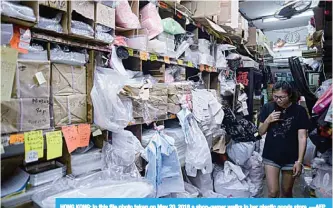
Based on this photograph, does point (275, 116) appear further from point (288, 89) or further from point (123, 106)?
point (123, 106)

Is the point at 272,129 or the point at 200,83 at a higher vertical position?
the point at 200,83

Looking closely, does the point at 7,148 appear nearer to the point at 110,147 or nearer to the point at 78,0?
the point at 110,147

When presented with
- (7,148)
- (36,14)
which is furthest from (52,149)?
(36,14)

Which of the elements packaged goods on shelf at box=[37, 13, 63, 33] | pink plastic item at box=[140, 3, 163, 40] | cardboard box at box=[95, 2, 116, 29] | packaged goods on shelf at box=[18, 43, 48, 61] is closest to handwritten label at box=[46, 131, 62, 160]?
packaged goods on shelf at box=[18, 43, 48, 61]

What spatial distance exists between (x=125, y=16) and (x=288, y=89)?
60.5 inches

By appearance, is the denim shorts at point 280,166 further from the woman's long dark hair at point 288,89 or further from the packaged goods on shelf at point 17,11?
the packaged goods on shelf at point 17,11

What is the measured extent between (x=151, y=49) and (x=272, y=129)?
4.48ft

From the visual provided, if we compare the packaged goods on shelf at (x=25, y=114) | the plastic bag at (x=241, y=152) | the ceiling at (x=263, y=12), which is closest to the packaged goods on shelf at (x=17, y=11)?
the packaged goods on shelf at (x=25, y=114)

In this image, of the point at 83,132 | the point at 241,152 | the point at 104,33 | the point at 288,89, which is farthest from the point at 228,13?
the point at 83,132

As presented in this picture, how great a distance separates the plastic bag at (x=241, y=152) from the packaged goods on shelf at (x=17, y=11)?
2522 millimetres

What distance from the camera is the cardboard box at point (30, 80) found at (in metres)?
1.18

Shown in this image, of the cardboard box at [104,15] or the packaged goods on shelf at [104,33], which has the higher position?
the cardboard box at [104,15]

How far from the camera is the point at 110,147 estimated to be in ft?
5.74

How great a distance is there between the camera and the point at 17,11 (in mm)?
1103
